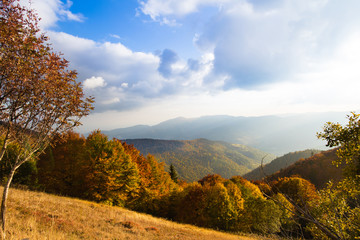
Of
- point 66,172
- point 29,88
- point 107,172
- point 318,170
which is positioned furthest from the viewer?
point 318,170

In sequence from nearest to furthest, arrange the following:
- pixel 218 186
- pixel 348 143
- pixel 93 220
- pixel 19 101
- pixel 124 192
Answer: pixel 19 101, pixel 348 143, pixel 93 220, pixel 124 192, pixel 218 186

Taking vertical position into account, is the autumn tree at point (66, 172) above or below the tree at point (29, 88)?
below

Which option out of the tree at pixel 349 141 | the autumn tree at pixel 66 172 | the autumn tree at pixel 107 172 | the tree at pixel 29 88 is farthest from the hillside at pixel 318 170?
the tree at pixel 29 88

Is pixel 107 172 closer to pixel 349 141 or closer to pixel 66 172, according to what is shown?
pixel 66 172

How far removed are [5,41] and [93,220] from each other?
1347 cm

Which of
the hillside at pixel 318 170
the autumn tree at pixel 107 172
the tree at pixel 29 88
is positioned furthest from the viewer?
the hillside at pixel 318 170

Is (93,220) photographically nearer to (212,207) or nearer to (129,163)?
(129,163)

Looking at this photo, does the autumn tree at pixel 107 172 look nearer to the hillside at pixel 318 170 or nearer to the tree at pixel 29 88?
the tree at pixel 29 88

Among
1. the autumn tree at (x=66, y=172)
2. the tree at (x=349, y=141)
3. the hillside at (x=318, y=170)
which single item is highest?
the tree at (x=349, y=141)

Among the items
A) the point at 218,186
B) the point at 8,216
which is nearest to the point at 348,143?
the point at 8,216

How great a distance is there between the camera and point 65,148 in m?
34.5

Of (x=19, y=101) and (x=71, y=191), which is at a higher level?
(x=19, y=101)

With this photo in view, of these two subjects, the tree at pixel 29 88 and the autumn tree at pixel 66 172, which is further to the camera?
the autumn tree at pixel 66 172

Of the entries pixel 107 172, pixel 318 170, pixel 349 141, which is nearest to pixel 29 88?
pixel 349 141
